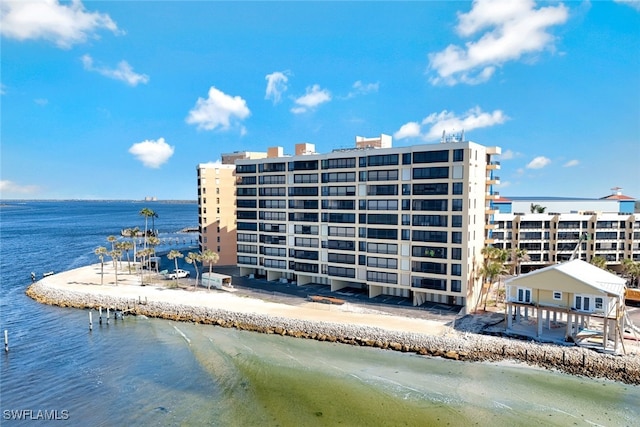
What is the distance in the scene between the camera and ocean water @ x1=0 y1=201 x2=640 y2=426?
33.9 meters

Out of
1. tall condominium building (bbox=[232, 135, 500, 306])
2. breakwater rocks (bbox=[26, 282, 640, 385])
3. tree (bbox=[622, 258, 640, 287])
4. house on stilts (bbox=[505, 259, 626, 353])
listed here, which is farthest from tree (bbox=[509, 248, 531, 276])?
breakwater rocks (bbox=[26, 282, 640, 385])

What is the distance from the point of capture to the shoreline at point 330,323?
41875 mm

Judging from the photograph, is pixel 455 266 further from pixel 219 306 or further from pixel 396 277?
pixel 219 306

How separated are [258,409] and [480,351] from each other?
82.9ft

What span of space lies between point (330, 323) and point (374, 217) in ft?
59.6

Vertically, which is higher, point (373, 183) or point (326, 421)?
point (373, 183)

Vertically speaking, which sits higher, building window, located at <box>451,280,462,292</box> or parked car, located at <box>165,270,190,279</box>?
building window, located at <box>451,280,462,292</box>

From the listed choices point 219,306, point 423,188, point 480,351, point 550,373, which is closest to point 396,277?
point 423,188

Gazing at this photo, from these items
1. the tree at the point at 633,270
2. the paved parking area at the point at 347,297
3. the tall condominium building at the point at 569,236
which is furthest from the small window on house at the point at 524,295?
the tall condominium building at the point at 569,236

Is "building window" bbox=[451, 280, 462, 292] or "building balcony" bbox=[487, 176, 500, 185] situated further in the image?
"building balcony" bbox=[487, 176, 500, 185]

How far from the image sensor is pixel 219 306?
6050 cm

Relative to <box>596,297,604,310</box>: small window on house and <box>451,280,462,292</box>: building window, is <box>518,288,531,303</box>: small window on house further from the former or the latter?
<box>451,280,462,292</box>: building window

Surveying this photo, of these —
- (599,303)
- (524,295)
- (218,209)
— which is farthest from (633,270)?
(218,209)

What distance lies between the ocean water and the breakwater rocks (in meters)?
1.54
